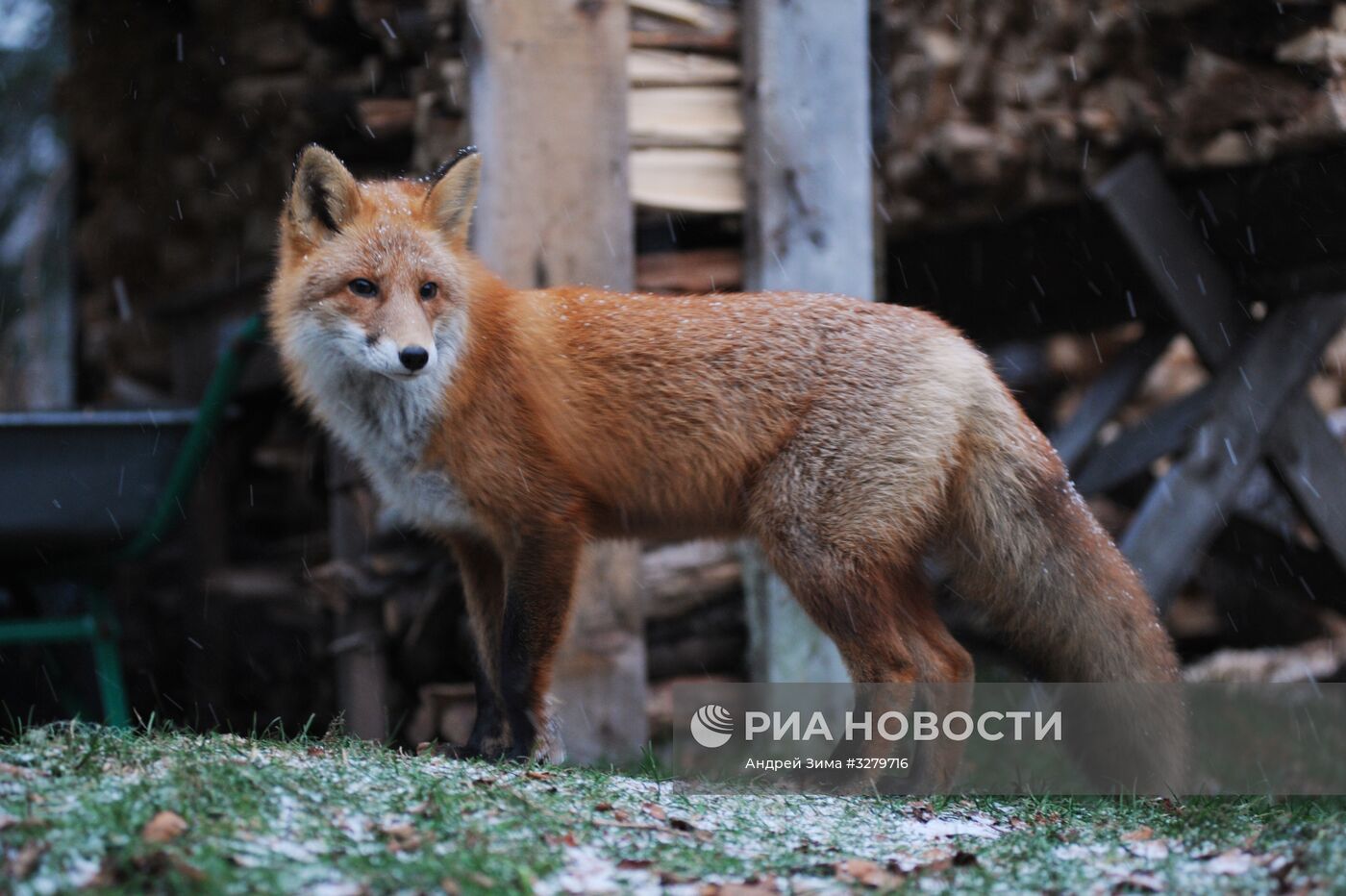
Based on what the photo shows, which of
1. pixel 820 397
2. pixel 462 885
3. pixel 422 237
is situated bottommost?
pixel 462 885

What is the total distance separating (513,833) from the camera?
2.47 meters

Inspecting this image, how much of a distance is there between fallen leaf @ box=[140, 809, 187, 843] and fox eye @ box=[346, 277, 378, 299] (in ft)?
4.74

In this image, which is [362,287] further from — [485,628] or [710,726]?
[710,726]

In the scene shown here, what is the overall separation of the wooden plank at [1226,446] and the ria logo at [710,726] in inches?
80.1

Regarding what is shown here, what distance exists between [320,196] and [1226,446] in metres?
3.65

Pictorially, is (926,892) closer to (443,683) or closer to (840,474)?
(840,474)

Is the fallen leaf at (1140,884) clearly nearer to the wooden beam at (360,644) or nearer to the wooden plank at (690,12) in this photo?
the wooden beam at (360,644)

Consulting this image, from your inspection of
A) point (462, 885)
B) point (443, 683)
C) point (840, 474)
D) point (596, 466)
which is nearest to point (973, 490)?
point (840, 474)

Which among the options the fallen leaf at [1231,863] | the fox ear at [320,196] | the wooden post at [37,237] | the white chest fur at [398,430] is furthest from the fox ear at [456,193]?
the wooden post at [37,237]

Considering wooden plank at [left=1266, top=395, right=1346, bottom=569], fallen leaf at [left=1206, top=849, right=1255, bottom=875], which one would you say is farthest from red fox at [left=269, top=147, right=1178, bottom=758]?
wooden plank at [left=1266, top=395, right=1346, bottom=569]

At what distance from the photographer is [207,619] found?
6379 mm

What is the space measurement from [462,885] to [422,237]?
1863 mm

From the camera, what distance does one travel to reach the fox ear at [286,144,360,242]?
325 centimetres

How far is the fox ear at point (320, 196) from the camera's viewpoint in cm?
325
